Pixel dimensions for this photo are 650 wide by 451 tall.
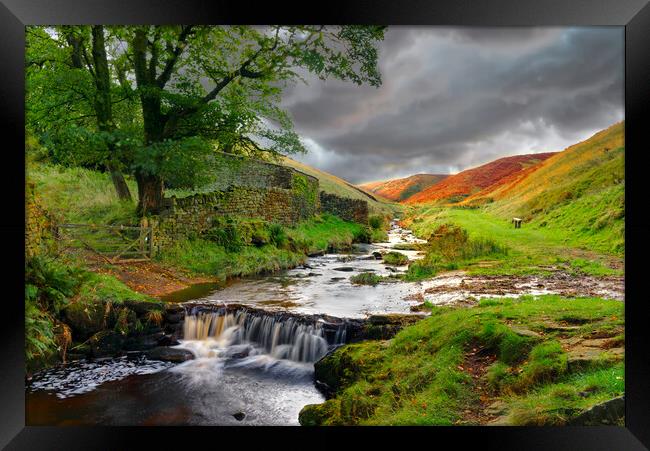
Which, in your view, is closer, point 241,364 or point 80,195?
point 241,364

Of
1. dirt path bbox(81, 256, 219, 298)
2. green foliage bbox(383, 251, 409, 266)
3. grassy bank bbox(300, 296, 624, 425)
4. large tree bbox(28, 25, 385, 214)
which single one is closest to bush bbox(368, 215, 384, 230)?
green foliage bbox(383, 251, 409, 266)

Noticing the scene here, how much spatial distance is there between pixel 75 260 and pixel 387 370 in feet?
11.1

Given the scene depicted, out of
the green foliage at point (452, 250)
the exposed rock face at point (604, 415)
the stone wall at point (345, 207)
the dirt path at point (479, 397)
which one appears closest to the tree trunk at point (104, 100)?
the stone wall at point (345, 207)

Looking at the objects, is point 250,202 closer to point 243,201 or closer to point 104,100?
point 243,201

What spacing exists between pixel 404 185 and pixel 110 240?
11.1ft

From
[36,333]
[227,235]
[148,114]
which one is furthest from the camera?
[227,235]

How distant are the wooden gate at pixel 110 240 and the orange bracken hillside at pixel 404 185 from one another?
263 centimetres

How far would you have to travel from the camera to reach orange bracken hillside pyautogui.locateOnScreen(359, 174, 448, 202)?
4.25 m

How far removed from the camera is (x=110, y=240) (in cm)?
396

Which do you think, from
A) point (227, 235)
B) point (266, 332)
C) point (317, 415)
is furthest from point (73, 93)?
point (317, 415)

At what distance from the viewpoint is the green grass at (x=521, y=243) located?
358cm
